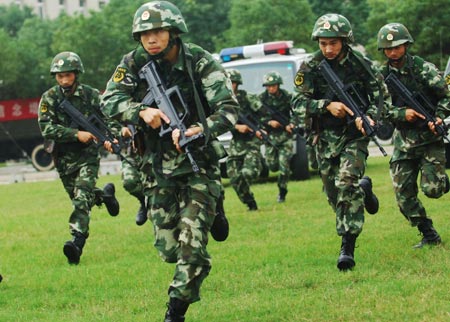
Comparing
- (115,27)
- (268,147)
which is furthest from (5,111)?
(268,147)

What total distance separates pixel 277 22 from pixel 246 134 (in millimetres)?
33302

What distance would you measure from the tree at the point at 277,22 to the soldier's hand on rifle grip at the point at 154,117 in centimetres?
4132

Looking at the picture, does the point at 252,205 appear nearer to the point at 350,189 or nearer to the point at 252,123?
the point at 252,123

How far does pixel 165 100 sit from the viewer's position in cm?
743

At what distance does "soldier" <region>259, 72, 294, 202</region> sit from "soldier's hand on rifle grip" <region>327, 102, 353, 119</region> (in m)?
8.03

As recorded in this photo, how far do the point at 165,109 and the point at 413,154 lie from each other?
3.80m

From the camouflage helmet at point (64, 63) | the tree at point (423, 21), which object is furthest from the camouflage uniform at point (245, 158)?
the tree at point (423, 21)

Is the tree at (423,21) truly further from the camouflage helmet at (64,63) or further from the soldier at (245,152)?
the camouflage helmet at (64,63)

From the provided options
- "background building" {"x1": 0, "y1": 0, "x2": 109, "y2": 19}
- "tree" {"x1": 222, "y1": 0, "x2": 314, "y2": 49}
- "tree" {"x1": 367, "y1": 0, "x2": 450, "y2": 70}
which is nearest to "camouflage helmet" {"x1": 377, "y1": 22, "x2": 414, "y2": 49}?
"tree" {"x1": 367, "y1": 0, "x2": 450, "y2": 70}

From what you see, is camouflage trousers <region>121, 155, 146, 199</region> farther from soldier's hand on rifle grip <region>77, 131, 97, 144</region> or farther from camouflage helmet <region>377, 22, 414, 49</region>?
camouflage helmet <region>377, 22, 414, 49</region>

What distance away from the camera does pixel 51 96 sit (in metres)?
11.6

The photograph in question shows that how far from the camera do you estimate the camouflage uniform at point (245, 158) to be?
15812 mm

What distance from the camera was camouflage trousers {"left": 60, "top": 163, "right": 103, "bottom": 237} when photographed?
37.6 ft

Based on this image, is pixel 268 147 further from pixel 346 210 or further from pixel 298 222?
pixel 346 210
